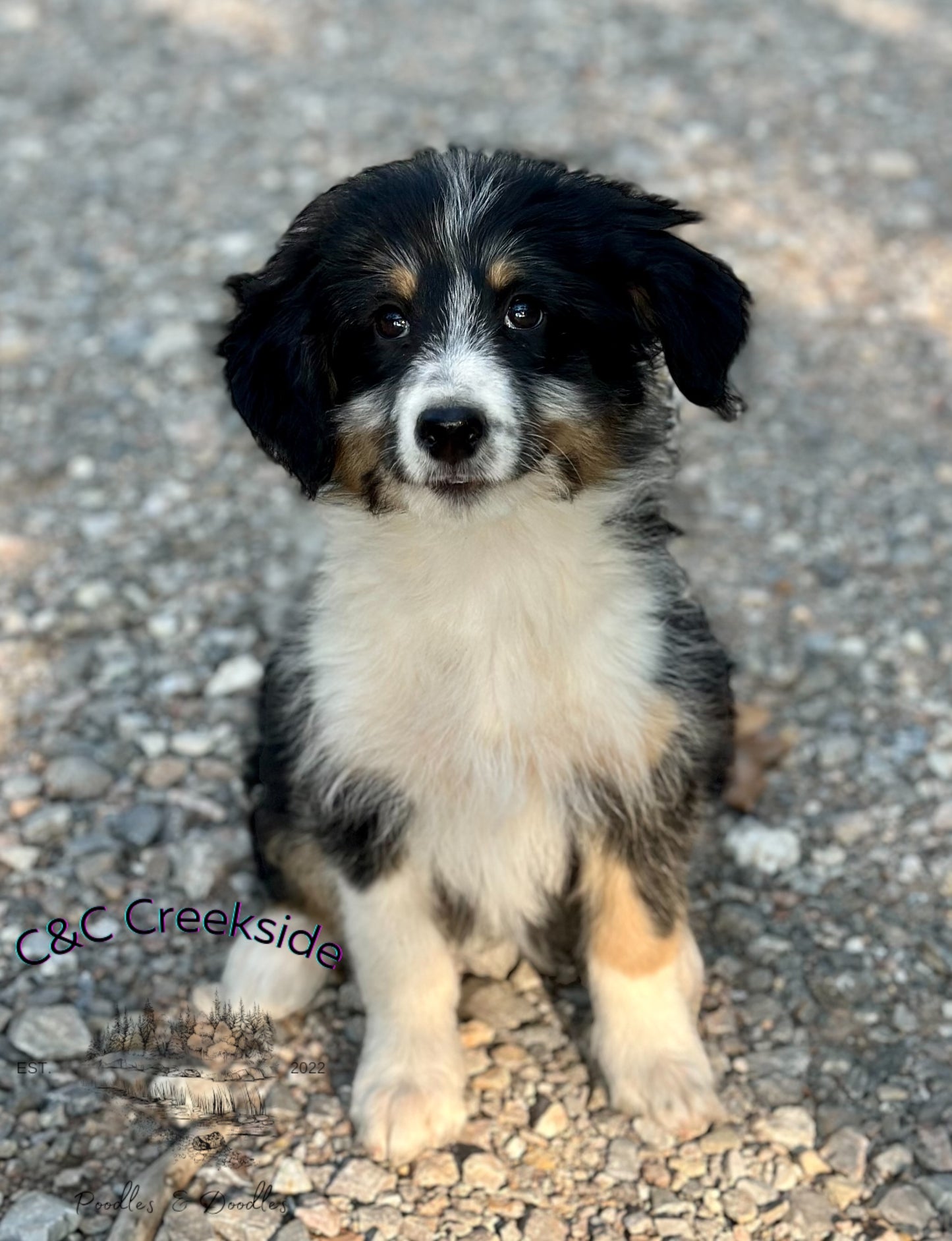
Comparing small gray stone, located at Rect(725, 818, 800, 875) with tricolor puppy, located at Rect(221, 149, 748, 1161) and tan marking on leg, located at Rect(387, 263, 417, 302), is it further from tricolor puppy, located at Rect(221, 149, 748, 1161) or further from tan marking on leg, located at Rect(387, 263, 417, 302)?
tan marking on leg, located at Rect(387, 263, 417, 302)

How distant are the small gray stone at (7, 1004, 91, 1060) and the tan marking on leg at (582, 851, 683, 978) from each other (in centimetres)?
127

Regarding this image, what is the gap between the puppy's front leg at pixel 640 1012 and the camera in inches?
135

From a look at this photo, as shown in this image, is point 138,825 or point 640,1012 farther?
point 138,825

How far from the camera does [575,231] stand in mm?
2973

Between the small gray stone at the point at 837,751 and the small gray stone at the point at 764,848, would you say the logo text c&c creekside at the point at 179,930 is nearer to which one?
the small gray stone at the point at 764,848

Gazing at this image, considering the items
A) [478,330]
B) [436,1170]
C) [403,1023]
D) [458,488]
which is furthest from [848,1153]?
[478,330]

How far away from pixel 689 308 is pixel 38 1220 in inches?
91.8

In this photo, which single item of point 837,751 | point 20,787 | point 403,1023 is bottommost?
point 20,787

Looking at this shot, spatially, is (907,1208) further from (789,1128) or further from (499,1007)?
(499,1007)

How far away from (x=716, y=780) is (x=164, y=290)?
4.11 meters

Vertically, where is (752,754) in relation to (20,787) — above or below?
above

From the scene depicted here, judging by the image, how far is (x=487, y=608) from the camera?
317cm

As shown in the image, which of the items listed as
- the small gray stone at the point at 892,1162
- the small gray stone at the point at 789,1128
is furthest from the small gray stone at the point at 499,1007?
the small gray stone at the point at 892,1162

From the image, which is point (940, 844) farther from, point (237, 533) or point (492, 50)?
point (492, 50)
